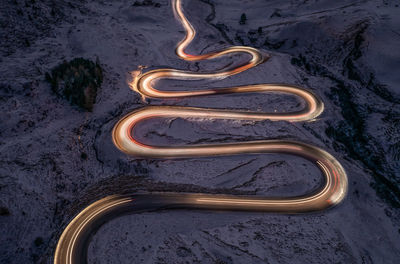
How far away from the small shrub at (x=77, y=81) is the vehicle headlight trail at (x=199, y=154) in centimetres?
635

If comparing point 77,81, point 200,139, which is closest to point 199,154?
point 200,139

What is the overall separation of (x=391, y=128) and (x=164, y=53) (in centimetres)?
4556

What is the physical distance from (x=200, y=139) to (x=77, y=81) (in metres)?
22.2

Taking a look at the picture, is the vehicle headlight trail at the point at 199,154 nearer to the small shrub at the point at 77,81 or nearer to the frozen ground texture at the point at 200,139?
the frozen ground texture at the point at 200,139

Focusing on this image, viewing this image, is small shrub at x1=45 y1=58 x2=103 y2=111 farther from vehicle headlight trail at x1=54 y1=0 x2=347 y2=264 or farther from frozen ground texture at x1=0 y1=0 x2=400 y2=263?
vehicle headlight trail at x1=54 y1=0 x2=347 y2=264

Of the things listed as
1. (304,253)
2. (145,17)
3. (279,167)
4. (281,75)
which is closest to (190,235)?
(304,253)

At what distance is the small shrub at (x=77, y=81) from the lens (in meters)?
37.2

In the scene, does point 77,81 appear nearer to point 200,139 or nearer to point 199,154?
point 200,139

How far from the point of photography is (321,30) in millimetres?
57125

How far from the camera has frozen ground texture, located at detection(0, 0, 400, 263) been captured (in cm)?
2359

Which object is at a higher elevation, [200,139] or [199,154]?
[200,139]

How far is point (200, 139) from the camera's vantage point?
113 feet

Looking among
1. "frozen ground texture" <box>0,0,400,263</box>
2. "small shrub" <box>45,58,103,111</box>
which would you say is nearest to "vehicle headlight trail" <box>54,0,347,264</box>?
"frozen ground texture" <box>0,0,400,263</box>

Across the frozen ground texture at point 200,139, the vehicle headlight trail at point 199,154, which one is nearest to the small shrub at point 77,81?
the frozen ground texture at point 200,139
